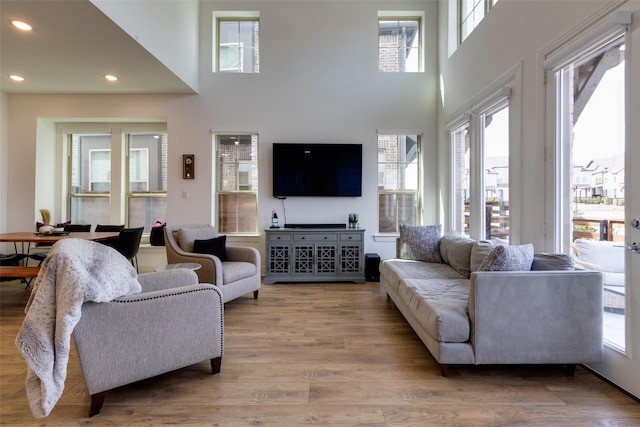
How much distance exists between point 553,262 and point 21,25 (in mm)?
4911

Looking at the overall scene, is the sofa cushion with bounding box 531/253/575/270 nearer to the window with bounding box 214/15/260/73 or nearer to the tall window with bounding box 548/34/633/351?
the tall window with bounding box 548/34/633/351

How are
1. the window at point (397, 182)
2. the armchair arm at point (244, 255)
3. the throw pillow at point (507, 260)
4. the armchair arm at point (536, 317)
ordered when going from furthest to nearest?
the window at point (397, 182), the armchair arm at point (244, 255), the throw pillow at point (507, 260), the armchair arm at point (536, 317)

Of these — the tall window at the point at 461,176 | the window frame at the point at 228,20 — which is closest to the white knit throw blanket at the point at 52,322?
the tall window at the point at 461,176

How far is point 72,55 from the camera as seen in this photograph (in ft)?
11.3

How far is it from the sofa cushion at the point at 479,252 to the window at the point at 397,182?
205 centimetres

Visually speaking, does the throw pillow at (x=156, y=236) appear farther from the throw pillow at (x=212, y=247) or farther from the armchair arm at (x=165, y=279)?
the armchair arm at (x=165, y=279)

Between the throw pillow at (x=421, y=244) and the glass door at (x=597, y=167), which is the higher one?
the glass door at (x=597, y=167)

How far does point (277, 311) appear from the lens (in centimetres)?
322

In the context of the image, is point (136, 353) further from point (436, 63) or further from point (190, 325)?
point (436, 63)

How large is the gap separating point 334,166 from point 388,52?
6.82ft

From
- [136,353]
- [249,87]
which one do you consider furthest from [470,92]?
[136,353]

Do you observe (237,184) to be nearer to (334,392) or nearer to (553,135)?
(334,392)

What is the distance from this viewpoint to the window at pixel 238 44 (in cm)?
492

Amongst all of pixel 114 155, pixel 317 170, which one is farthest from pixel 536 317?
pixel 114 155
